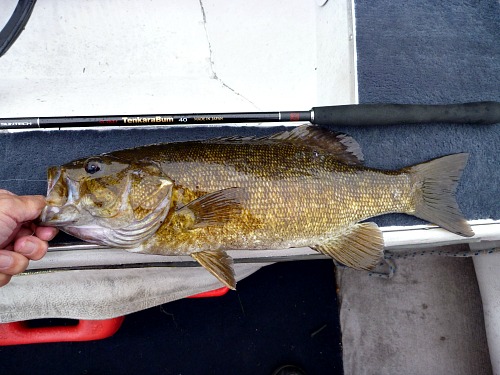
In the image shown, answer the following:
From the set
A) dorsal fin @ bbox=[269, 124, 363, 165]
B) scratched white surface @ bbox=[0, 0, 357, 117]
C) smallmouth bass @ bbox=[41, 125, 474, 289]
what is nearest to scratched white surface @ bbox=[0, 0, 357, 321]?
scratched white surface @ bbox=[0, 0, 357, 117]

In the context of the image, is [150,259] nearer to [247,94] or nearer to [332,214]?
[332,214]

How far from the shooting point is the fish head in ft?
5.02

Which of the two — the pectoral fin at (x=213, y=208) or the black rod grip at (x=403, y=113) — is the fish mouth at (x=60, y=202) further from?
the black rod grip at (x=403, y=113)

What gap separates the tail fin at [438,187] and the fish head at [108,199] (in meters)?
1.15

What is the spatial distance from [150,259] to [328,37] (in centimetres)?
147

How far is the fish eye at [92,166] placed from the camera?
1.56m

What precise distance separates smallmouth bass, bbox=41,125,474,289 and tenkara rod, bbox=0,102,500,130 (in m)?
0.09

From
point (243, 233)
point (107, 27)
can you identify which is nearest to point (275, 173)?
point (243, 233)

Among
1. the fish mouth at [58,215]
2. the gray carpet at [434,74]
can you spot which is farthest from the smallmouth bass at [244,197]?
the gray carpet at [434,74]

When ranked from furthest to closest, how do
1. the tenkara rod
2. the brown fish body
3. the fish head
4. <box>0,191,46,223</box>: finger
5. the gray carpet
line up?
the gray carpet → the tenkara rod → the brown fish body → the fish head → <box>0,191,46,223</box>: finger

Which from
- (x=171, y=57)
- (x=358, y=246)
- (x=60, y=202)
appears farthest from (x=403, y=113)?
(x=60, y=202)

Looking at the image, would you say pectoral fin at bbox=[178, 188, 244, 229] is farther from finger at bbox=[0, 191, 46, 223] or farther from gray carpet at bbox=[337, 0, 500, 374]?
gray carpet at bbox=[337, 0, 500, 374]

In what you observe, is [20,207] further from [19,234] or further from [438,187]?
[438,187]

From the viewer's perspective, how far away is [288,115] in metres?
1.85
